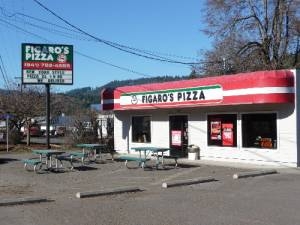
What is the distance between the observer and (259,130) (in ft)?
77.0

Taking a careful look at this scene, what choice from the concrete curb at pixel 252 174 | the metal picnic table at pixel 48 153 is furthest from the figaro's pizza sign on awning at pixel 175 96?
the metal picnic table at pixel 48 153

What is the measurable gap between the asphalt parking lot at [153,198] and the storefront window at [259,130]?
71.3 inches

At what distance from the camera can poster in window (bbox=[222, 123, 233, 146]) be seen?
80.9 feet

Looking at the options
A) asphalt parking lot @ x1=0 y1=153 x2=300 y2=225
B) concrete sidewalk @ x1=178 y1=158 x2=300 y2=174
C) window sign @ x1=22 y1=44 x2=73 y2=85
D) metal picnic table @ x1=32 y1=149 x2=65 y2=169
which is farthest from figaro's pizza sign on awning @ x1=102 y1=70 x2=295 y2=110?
metal picnic table @ x1=32 y1=149 x2=65 y2=169

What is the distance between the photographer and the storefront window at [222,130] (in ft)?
80.8

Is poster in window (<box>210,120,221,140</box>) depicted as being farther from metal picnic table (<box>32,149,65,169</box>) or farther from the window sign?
the window sign

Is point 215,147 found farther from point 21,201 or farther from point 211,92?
point 21,201

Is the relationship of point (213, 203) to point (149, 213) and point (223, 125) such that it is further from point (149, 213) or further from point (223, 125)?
point (223, 125)

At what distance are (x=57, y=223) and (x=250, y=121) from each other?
14.5 meters

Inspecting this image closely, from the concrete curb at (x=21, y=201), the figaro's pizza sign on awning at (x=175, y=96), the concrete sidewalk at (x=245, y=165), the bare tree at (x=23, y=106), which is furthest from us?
the bare tree at (x=23, y=106)

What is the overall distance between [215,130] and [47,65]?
949cm

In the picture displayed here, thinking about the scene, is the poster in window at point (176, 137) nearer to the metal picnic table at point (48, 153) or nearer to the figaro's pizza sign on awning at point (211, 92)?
the figaro's pizza sign on awning at point (211, 92)

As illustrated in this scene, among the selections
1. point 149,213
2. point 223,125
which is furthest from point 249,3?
point 149,213

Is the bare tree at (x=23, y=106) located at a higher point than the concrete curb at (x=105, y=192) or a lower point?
higher
